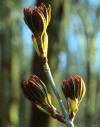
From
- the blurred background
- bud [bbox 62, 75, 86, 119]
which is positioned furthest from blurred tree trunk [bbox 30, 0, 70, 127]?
bud [bbox 62, 75, 86, 119]

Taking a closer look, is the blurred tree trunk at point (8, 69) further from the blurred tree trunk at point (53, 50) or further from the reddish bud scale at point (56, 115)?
the reddish bud scale at point (56, 115)

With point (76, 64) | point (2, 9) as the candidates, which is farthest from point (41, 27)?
point (76, 64)

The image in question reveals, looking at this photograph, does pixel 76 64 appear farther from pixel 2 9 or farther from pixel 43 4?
pixel 43 4

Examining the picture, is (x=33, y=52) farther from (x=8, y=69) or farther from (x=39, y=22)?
(x=39, y=22)

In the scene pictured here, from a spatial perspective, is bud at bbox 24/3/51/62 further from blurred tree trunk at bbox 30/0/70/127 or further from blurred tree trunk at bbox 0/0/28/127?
blurred tree trunk at bbox 0/0/28/127

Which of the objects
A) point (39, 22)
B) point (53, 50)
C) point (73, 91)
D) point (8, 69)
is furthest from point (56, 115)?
point (8, 69)

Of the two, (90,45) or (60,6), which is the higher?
(60,6)

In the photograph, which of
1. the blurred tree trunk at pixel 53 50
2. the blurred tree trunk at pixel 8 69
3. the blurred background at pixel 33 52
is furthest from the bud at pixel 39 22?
the blurred tree trunk at pixel 8 69
